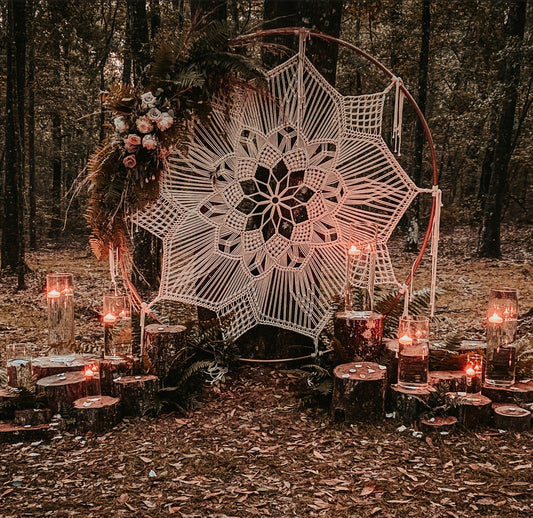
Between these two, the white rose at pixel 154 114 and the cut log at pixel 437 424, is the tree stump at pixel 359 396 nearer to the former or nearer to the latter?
the cut log at pixel 437 424

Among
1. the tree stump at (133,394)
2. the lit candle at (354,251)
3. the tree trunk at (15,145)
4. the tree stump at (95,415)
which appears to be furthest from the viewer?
the tree trunk at (15,145)

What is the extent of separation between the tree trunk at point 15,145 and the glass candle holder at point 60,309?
4.39m

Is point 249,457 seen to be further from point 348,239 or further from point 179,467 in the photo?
point 348,239

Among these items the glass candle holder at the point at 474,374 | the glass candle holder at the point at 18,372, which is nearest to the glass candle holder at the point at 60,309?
the glass candle holder at the point at 18,372

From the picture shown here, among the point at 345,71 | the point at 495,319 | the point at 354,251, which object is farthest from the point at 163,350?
the point at 345,71

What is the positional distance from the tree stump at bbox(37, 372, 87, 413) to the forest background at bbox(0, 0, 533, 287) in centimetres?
294

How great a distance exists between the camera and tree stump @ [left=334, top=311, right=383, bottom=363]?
4.10 metres

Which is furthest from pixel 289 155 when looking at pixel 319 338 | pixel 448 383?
pixel 448 383

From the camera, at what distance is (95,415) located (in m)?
3.64

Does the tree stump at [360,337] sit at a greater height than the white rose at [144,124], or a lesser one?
lesser

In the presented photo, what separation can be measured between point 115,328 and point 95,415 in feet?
2.31

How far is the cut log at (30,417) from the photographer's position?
3586 mm

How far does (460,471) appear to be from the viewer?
307 cm

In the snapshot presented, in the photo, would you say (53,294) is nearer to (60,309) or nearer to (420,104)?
(60,309)
